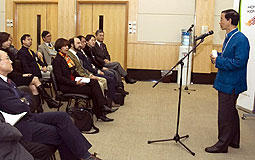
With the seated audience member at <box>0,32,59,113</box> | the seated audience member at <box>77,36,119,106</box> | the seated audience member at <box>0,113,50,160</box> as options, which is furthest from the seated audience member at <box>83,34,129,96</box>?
the seated audience member at <box>0,113,50,160</box>

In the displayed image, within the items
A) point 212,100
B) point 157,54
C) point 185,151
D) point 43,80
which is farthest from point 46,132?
point 157,54

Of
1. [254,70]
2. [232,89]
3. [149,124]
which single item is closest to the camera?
[232,89]

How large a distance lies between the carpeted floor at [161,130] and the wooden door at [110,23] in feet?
8.72

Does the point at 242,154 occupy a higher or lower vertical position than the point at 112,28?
lower

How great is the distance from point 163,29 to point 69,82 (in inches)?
212

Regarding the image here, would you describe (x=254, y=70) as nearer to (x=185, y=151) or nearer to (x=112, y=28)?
(x=185, y=151)

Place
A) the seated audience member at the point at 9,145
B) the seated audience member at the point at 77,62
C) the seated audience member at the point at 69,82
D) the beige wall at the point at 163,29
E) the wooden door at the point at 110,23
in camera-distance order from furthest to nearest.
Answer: the wooden door at the point at 110,23 → the beige wall at the point at 163,29 → the seated audience member at the point at 77,62 → the seated audience member at the point at 69,82 → the seated audience member at the point at 9,145

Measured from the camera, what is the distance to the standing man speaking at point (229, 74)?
3783 millimetres

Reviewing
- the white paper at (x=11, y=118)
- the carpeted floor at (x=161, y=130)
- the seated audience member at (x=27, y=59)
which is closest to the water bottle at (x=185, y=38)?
the carpeted floor at (x=161, y=130)

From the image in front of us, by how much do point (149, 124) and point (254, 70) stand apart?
7.85 ft

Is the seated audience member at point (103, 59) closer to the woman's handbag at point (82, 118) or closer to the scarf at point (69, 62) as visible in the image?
the scarf at point (69, 62)

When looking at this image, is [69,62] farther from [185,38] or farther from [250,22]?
[185,38]

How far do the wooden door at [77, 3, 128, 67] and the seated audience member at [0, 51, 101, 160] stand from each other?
6.77 meters

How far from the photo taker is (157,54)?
9641 mm
